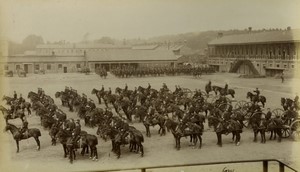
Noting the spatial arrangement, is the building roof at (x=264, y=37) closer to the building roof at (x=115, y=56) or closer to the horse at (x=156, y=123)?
the building roof at (x=115, y=56)

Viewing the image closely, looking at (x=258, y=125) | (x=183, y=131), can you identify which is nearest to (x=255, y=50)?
(x=258, y=125)

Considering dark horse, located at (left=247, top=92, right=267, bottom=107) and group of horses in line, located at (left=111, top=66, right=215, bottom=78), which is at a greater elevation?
group of horses in line, located at (left=111, top=66, right=215, bottom=78)

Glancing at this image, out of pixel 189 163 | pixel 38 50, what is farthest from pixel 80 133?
pixel 189 163

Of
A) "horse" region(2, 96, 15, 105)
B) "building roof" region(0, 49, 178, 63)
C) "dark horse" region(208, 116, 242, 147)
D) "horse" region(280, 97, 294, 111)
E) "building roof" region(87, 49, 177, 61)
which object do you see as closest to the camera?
"horse" region(2, 96, 15, 105)

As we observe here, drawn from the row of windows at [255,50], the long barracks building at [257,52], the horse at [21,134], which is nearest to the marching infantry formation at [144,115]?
the horse at [21,134]

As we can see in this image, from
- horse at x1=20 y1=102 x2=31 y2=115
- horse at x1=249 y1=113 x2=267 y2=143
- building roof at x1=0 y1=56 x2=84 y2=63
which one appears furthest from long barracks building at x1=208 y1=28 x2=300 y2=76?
horse at x1=20 y1=102 x2=31 y2=115

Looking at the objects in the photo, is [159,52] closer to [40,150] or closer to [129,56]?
[129,56]

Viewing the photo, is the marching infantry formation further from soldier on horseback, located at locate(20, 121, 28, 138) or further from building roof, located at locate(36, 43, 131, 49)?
building roof, located at locate(36, 43, 131, 49)
